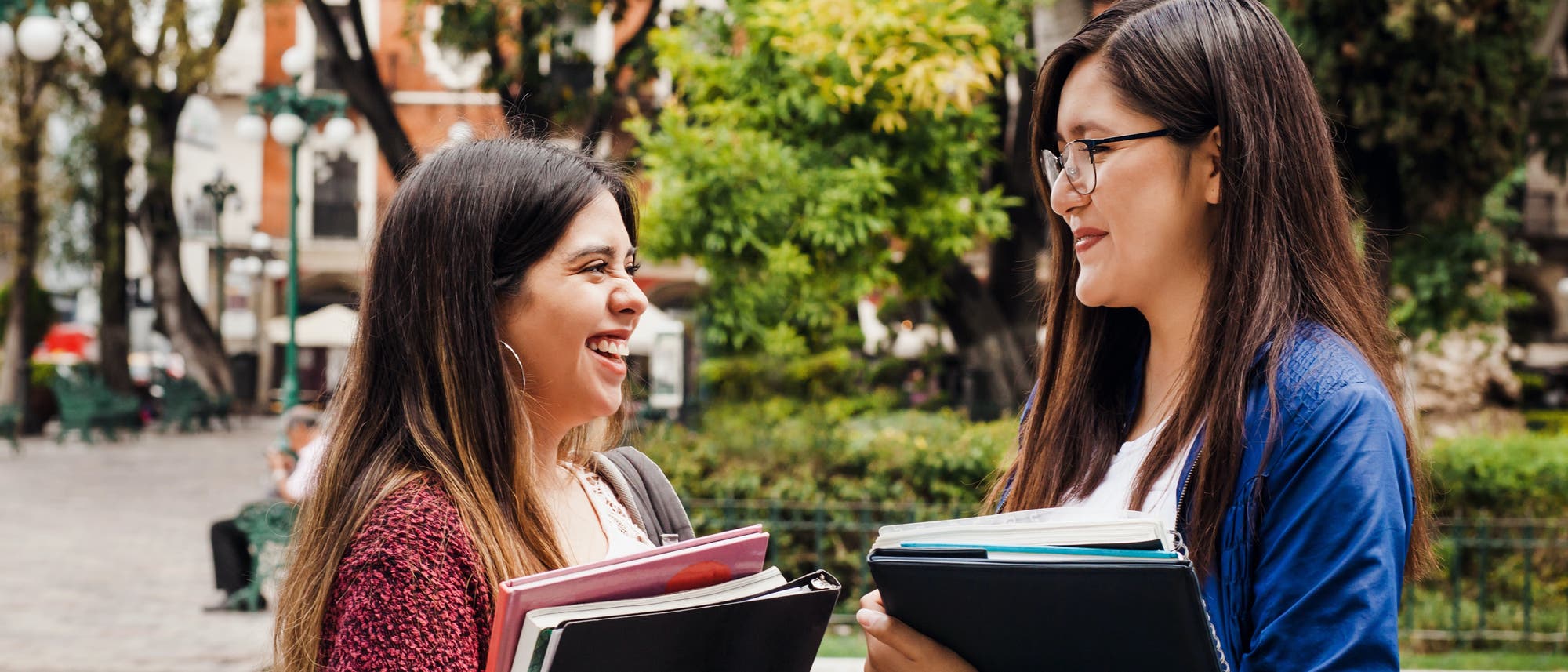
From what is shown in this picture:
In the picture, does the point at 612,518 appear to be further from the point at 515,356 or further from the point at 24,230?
the point at 24,230

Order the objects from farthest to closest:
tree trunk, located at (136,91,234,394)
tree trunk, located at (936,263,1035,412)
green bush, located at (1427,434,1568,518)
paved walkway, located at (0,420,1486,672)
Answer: tree trunk, located at (136,91,234,394), tree trunk, located at (936,263,1035,412), paved walkway, located at (0,420,1486,672), green bush, located at (1427,434,1568,518)

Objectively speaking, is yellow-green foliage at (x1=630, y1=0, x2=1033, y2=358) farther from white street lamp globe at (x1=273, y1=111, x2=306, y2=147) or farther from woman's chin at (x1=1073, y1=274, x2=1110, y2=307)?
woman's chin at (x1=1073, y1=274, x2=1110, y2=307)

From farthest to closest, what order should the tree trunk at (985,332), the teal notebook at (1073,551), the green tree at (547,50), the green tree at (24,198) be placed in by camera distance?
the green tree at (24,198), the green tree at (547,50), the tree trunk at (985,332), the teal notebook at (1073,551)

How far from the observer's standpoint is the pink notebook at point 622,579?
1.51 m

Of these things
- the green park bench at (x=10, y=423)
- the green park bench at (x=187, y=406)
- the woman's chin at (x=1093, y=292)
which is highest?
the woman's chin at (x=1093, y=292)

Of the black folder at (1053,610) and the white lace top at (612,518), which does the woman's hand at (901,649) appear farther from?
the white lace top at (612,518)

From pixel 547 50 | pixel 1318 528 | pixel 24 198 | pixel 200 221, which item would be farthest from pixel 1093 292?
pixel 200 221

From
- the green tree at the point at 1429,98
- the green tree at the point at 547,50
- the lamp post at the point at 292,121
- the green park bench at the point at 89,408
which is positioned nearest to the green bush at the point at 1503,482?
the green tree at the point at 1429,98

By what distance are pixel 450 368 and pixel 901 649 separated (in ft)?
2.40

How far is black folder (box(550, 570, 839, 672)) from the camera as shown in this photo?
153cm

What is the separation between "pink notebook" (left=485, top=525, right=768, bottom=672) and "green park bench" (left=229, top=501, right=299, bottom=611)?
6.44 meters

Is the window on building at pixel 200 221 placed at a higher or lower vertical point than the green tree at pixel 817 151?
lower

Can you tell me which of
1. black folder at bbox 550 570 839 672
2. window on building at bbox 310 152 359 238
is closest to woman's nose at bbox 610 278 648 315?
black folder at bbox 550 570 839 672

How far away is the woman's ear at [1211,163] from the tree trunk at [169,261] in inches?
969
